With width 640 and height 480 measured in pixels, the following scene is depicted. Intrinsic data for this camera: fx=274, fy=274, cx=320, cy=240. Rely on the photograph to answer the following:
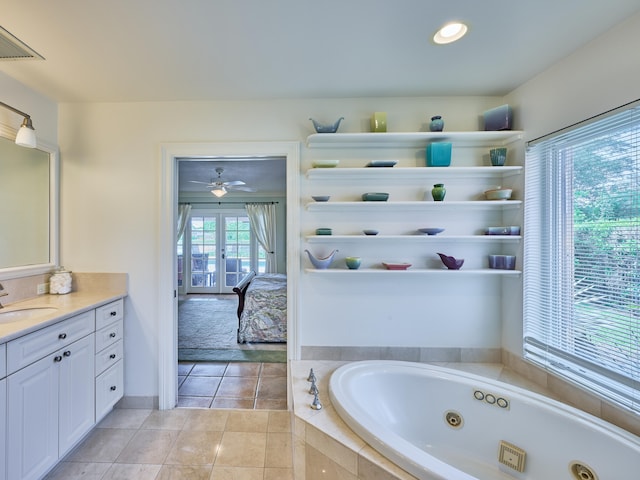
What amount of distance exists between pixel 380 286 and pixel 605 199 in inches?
52.8

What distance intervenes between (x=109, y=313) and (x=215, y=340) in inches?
76.3

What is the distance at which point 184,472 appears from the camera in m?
1.63

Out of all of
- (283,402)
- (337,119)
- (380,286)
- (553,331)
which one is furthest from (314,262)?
(553,331)

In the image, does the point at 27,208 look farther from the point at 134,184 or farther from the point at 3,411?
the point at 3,411

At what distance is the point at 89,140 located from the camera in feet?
7.00

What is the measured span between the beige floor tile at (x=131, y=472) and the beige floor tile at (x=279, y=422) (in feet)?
2.37

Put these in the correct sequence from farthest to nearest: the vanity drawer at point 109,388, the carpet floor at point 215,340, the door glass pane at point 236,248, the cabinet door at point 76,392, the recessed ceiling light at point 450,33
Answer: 1. the door glass pane at point 236,248
2. the carpet floor at point 215,340
3. the vanity drawer at point 109,388
4. the cabinet door at point 76,392
5. the recessed ceiling light at point 450,33

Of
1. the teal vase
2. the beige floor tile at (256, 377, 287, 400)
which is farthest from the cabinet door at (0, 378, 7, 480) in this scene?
the teal vase

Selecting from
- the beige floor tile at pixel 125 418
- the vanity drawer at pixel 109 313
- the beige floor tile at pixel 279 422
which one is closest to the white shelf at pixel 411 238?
the beige floor tile at pixel 279 422

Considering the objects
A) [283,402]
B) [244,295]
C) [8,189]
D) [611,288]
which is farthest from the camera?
[244,295]

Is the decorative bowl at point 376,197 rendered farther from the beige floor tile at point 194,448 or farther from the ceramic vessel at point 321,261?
the beige floor tile at point 194,448

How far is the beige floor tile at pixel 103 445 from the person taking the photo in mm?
1726

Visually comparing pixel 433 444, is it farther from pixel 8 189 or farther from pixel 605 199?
pixel 8 189

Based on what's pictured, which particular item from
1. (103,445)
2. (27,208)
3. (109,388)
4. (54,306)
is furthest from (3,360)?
(27,208)
